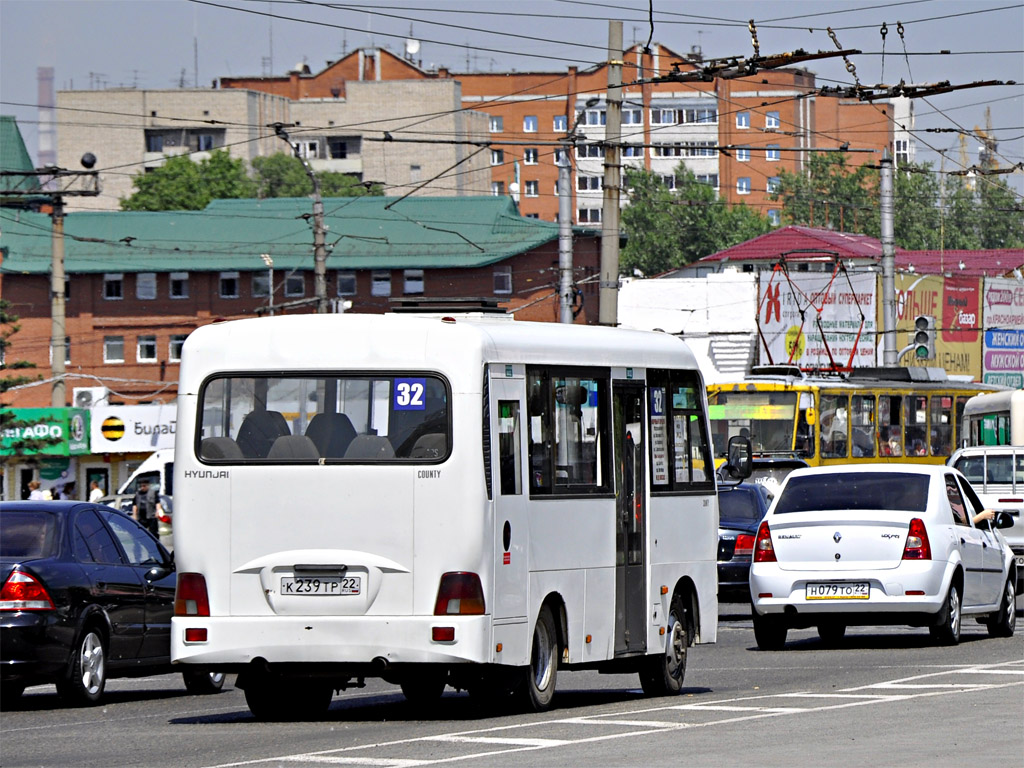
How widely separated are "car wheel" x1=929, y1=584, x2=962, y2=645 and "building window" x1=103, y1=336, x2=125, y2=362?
75.1 meters

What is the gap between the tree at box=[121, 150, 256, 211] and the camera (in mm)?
111688

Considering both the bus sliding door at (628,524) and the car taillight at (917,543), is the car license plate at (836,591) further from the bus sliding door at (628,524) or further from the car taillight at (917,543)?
the bus sliding door at (628,524)

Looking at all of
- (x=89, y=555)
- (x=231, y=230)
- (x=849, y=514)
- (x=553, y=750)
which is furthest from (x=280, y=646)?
(x=231, y=230)

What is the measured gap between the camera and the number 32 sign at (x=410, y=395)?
11719 millimetres

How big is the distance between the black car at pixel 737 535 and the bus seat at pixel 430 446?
13.2m

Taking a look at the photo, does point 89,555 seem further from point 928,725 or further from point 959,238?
point 959,238

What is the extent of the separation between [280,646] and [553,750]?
2.23 meters

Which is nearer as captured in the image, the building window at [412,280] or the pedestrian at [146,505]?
the pedestrian at [146,505]

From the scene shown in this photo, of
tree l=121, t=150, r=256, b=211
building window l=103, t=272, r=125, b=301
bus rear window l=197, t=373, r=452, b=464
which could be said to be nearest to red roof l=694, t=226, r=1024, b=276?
tree l=121, t=150, r=256, b=211

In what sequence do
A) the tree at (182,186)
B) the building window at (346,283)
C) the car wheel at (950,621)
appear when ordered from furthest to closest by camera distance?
1. the tree at (182,186)
2. the building window at (346,283)
3. the car wheel at (950,621)

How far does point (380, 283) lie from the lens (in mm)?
92125

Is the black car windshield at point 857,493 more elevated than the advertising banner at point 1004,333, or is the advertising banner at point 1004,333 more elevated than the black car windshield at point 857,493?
the advertising banner at point 1004,333

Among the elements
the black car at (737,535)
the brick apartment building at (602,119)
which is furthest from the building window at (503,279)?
the black car at (737,535)

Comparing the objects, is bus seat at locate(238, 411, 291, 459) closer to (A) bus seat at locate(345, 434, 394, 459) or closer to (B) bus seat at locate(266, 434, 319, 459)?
(B) bus seat at locate(266, 434, 319, 459)
